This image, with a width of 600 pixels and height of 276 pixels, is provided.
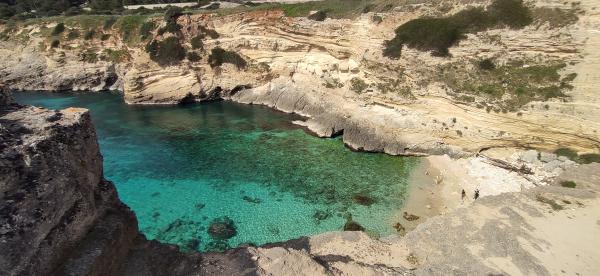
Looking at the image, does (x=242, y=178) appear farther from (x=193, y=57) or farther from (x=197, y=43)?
(x=197, y=43)

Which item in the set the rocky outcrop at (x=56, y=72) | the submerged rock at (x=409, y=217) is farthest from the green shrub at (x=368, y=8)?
the rocky outcrop at (x=56, y=72)

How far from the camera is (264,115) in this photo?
145 ft

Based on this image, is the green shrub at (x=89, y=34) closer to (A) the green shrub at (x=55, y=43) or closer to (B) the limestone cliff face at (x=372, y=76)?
(B) the limestone cliff face at (x=372, y=76)

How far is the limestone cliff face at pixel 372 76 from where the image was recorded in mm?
25438

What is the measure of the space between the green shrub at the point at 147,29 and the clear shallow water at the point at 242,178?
1630 cm

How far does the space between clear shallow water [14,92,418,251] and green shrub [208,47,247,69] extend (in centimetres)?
906

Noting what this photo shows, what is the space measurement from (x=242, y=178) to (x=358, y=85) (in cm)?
1558

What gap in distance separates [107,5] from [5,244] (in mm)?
83691

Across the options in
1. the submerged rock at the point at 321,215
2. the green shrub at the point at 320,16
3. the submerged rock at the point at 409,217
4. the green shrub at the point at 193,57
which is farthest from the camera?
the green shrub at the point at 193,57

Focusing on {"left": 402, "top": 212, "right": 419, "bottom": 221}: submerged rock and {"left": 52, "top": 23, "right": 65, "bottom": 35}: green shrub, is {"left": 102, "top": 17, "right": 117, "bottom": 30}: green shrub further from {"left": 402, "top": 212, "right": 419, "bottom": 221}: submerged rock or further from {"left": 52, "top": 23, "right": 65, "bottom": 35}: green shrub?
{"left": 402, "top": 212, "right": 419, "bottom": 221}: submerged rock

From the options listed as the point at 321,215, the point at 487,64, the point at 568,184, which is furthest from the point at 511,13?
the point at 321,215

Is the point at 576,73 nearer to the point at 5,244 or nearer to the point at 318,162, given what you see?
the point at 318,162

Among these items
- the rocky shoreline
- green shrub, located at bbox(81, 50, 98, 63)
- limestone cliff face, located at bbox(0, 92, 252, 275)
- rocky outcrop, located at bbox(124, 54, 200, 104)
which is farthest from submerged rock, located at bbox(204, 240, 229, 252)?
green shrub, located at bbox(81, 50, 98, 63)

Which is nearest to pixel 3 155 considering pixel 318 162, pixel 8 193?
pixel 8 193
